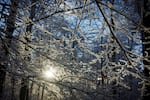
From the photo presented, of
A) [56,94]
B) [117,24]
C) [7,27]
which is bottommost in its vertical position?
[56,94]

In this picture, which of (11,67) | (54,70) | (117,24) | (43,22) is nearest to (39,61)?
(54,70)

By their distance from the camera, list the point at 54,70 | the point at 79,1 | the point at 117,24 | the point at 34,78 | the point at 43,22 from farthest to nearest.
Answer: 1. the point at 43,22
2. the point at 54,70
3. the point at 34,78
4. the point at 79,1
5. the point at 117,24

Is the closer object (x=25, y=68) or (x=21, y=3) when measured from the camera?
(x=25, y=68)

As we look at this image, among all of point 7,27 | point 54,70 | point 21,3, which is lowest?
point 54,70

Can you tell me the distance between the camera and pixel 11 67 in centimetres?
498

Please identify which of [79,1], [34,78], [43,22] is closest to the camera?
[79,1]

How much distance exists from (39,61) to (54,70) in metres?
0.45

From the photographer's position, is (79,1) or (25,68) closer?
(79,1)

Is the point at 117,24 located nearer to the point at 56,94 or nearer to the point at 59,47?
the point at 56,94

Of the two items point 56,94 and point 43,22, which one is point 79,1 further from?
point 43,22

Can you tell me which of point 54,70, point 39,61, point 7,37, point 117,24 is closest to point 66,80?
point 54,70

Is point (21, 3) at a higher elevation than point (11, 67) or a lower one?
higher

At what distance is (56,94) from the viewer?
5121 mm

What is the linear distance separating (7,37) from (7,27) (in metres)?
0.41
